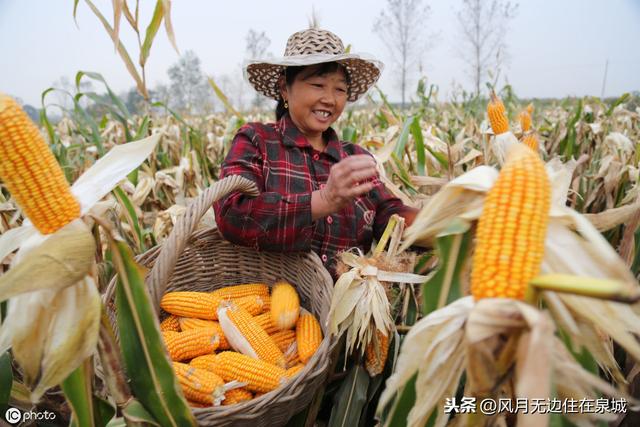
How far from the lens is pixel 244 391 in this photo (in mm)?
1185

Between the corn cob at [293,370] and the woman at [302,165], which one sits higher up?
the woman at [302,165]

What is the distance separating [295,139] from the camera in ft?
5.83

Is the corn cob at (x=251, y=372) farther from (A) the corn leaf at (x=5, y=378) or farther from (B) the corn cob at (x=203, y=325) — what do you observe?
(A) the corn leaf at (x=5, y=378)

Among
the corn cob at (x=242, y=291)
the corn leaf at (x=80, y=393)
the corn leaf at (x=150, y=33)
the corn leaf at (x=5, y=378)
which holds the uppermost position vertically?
the corn leaf at (x=150, y=33)

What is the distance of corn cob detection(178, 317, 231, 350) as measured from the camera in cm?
140

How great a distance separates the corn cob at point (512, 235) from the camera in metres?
0.58

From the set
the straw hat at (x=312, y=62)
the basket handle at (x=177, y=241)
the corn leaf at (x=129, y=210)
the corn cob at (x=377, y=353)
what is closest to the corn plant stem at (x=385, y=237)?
the corn cob at (x=377, y=353)

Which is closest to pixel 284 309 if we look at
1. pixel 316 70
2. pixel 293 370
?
pixel 293 370

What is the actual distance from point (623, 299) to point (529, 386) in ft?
0.50

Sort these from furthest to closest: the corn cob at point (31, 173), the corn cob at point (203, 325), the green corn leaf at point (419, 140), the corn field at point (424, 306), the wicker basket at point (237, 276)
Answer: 1. the green corn leaf at point (419, 140)
2. the corn cob at point (203, 325)
3. the wicker basket at point (237, 276)
4. the corn cob at point (31, 173)
5. the corn field at point (424, 306)

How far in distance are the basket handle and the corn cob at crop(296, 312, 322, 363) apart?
52 cm

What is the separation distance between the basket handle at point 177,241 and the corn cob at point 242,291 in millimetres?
512

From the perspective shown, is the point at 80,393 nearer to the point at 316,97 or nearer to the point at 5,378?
the point at 5,378

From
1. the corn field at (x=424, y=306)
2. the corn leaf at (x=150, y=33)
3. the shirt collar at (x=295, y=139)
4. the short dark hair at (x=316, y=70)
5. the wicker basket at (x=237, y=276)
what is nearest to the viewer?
the corn field at (x=424, y=306)
